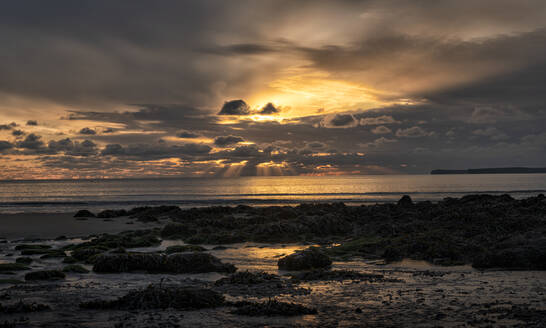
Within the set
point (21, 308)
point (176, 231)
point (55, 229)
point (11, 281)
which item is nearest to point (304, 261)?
point (21, 308)

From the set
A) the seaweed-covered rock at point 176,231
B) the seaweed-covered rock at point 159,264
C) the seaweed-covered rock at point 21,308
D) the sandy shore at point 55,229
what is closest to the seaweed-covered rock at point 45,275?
the seaweed-covered rock at point 159,264

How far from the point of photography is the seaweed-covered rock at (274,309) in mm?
9320

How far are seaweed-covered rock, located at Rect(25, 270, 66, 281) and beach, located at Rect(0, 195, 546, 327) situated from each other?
0.14 ft

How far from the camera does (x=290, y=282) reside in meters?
12.9

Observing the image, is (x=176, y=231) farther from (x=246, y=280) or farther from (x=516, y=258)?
(x=516, y=258)

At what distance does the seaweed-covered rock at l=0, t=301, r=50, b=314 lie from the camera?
9.53m

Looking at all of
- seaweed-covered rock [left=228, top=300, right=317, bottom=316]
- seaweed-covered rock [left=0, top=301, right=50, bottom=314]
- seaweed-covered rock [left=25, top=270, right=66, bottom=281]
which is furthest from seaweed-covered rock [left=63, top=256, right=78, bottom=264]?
seaweed-covered rock [left=228, top=300, right=317, bottom=316]

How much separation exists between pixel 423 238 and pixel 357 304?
1060 cm

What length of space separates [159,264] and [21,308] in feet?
19.9

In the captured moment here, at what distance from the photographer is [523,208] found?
30.3 m

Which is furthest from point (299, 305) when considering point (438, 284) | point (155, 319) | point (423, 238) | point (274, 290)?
point (423, 238)

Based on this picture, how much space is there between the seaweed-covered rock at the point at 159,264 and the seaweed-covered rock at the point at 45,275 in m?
1.46

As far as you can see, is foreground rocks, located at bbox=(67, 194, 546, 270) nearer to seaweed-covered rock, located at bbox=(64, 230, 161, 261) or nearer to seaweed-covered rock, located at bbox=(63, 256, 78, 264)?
seaweed-covered rock, located at bbox=(64, 230, 161, 261)

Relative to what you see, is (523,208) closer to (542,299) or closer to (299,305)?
(542,299)
